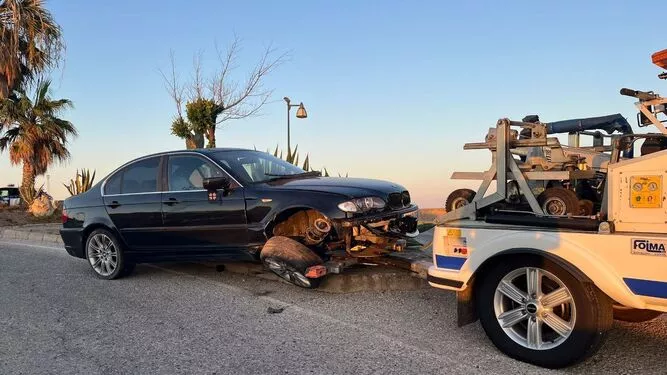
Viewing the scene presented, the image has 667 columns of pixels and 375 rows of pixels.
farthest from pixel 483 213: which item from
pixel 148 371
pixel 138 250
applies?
pixel 138 250

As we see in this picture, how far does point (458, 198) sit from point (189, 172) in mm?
3564

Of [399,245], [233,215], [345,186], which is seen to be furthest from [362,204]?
[233,215]

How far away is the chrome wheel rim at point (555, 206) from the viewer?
18.0ft

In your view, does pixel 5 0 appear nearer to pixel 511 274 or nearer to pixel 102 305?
pixel 102 305

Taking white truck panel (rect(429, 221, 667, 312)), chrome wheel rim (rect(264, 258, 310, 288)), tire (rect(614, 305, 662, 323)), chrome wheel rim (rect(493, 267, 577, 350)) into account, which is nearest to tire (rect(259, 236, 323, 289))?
chrome wheel rim (rect(264, 258, 310, 288))

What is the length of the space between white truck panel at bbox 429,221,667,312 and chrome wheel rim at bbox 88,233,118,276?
16.3 feet

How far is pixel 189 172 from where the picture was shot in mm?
6699

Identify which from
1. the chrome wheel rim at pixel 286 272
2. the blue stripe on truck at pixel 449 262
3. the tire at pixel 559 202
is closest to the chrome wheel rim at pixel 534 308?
the blue stripe on truck at pixel 449 262

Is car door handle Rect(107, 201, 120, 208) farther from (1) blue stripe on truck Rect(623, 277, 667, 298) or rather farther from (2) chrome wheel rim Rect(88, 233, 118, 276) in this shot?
(1) blue stripe on truck Rect(623, 277, 667, 298)

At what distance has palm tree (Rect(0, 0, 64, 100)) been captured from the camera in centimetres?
1914

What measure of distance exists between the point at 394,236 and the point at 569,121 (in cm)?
258

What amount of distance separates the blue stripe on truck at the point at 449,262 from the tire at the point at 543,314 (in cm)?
20

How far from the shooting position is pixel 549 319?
371cm

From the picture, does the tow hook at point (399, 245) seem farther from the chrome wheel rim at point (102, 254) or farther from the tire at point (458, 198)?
the chrome wheel rim at point (102, 254)
